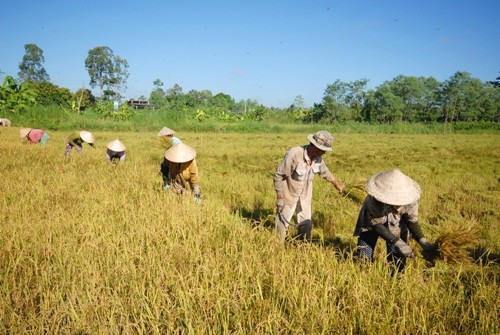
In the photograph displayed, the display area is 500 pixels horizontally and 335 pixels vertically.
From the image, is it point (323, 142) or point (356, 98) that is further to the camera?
point (356, 98)

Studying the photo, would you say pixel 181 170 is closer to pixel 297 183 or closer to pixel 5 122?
pixel 297 183

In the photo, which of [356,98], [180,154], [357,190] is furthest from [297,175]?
[356,98]

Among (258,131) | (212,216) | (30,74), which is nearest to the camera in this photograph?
(212,216)

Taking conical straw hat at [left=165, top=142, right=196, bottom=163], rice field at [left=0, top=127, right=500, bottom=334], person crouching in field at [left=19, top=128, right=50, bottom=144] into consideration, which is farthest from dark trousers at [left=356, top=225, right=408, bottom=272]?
person crouching in field at [left=19, top=128, right=50, bottom=144]

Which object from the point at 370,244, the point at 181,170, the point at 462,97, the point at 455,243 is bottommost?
the point at 370,244

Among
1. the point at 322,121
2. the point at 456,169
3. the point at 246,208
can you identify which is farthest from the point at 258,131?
the point at 246,208

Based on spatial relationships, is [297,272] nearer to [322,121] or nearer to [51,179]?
[51,179]

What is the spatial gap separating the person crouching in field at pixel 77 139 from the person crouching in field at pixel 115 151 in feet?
2.41

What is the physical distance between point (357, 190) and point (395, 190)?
1.65 metres

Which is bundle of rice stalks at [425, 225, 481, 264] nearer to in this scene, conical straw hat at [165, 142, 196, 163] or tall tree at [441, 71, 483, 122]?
conical straw hat at [165, 142, 196, 163]

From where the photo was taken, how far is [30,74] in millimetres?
57656

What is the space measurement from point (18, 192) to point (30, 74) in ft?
220

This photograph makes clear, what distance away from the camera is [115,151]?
7055mm

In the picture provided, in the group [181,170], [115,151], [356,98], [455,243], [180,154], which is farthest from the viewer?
[356,98]
